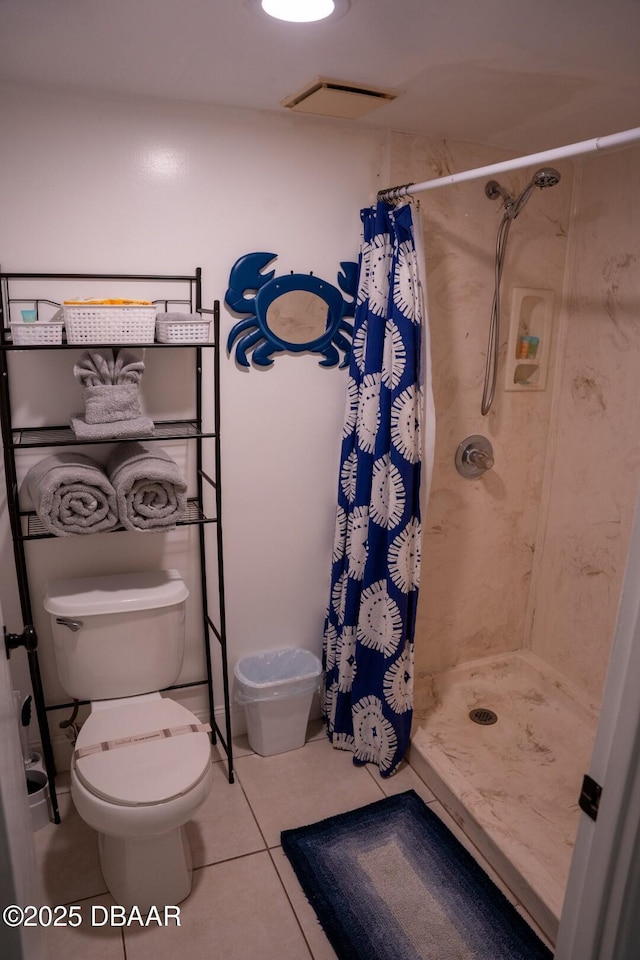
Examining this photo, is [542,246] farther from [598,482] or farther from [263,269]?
[263,269]

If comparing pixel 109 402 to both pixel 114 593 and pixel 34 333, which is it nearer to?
pixel 34 333

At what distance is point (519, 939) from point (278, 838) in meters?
0.77

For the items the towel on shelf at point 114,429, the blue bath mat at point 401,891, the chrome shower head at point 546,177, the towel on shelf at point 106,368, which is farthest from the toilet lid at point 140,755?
the chrome shower head at point 546,177

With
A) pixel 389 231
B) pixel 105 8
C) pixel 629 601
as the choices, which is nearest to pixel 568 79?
pixel 389 231

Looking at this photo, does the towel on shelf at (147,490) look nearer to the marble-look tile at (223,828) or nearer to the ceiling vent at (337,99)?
the marble-look tile at (223,828)

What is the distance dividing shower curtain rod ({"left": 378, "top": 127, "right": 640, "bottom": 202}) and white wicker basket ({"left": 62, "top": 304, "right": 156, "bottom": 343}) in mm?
911

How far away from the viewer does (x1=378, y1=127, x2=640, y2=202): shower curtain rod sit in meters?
1.37

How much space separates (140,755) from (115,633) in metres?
0.40

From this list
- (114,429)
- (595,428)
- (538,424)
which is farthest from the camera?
(538,424)

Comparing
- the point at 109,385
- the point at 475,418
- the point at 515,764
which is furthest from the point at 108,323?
the point at 515,764

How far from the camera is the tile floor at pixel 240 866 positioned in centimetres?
178

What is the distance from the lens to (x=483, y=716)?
267cm

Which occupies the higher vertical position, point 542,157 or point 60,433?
point 542,157

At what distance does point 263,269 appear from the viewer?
7.37ft
